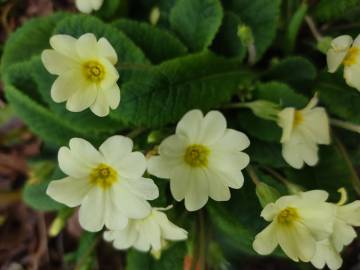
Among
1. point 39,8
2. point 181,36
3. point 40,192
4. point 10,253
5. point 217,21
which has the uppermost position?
point 217,21

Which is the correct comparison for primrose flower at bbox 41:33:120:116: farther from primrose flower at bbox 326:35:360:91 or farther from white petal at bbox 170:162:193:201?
primrose flower at bbox 326:35:360:91

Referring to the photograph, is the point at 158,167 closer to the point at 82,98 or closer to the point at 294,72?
the point at 82,98

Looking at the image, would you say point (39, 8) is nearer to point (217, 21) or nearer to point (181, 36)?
point (181, 36)

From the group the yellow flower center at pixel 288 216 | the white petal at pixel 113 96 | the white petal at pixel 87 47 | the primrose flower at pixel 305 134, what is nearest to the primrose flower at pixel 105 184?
the white petal at pixel 113 96

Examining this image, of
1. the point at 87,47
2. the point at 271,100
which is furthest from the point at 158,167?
the point at 271,100

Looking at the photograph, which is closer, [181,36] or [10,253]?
[181,36]

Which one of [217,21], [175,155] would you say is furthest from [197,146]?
[217,21]

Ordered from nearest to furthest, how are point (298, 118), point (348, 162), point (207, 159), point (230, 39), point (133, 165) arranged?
point (133, 165), point (207, 159), point (298, 118), point (348, 162), point (230, 39)

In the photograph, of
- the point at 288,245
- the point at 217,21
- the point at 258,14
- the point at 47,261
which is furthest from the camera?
the point at 47,261
